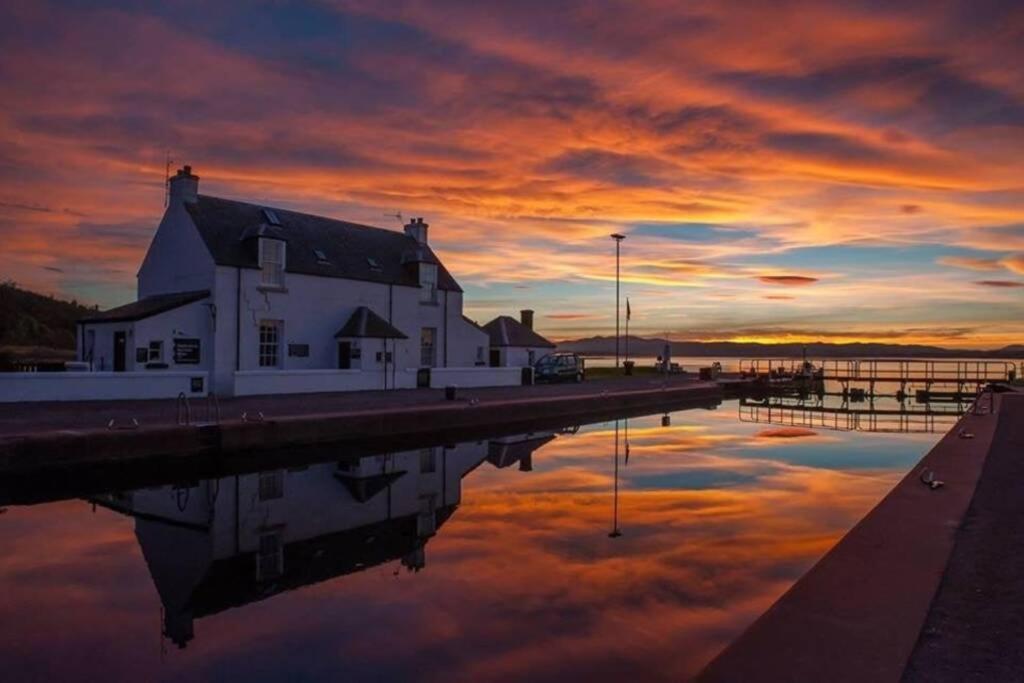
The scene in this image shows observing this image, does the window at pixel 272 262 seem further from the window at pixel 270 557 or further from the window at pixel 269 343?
→ the window at pixel 270 557

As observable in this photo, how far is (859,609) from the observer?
653 cm

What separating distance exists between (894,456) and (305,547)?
17864mm

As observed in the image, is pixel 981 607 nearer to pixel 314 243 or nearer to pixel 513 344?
pixel 314 243

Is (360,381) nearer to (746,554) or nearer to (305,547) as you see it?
(305,547)

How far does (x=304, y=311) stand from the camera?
31.8 m

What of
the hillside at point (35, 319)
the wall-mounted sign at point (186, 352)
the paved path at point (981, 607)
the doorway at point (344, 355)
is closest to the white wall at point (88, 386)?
the wall-mounted sign at point (186, 352)

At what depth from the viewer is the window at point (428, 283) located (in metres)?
38.3

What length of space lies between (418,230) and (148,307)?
16.1m

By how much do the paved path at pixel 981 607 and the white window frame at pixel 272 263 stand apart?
25689mm

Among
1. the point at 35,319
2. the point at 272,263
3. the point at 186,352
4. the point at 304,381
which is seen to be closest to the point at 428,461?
the point at 304,381

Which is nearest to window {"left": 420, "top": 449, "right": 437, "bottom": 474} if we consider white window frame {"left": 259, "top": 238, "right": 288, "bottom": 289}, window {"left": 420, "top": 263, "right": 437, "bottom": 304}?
white window frame {"left": 259, "top": 238, "right": 288, "bottom": 289}

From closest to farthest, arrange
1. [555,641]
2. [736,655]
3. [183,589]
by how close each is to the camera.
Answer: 1. [736,655]
2. [555,641]
3. [183,589]

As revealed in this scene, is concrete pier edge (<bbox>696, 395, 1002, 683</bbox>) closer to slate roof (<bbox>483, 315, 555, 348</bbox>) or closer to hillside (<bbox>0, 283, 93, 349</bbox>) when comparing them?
slate roof (<bbox>483, 315, 555, 348</bbox>)

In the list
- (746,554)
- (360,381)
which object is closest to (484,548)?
(746,554)
